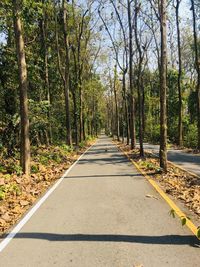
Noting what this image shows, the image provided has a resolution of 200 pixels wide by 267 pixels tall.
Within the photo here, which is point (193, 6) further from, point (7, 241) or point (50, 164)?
point (7, 241)

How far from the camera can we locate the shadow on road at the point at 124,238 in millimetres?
6520

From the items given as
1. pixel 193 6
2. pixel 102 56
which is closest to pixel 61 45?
pixel 102 56

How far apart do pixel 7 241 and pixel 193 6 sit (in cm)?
2755

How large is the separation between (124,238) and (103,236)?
0.38 m

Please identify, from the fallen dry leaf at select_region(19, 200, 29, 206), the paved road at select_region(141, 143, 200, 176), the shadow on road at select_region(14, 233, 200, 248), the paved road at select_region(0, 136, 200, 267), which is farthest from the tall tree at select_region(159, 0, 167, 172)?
the shadow on road at select_region(14, 233, 200, 248)

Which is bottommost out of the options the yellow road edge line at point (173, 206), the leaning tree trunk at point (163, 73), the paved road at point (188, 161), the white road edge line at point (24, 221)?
the paved road at point (188, 161)

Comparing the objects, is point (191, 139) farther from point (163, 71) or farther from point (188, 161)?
point (163, 71)

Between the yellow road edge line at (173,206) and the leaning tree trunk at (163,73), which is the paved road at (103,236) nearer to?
the yellow road edge line at (173,206)

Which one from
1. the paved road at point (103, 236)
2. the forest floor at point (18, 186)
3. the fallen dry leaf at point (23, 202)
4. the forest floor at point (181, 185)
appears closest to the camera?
the paved road at point (103, 236)

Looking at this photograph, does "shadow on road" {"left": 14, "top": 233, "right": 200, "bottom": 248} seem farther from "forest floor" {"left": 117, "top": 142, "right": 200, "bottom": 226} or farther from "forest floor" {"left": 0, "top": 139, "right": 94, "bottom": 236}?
"forest floor" {"left": 117, "top": 142, "right": 200, "bottom": 226}

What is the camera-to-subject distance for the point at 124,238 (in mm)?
6793

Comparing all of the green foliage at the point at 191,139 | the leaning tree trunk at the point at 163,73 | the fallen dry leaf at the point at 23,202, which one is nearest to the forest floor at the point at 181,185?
the leaning tree trunk at the point at 163,73

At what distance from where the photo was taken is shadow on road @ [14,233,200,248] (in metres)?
6.52

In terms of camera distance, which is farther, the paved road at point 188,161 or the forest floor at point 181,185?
the paved road at point 188,161
